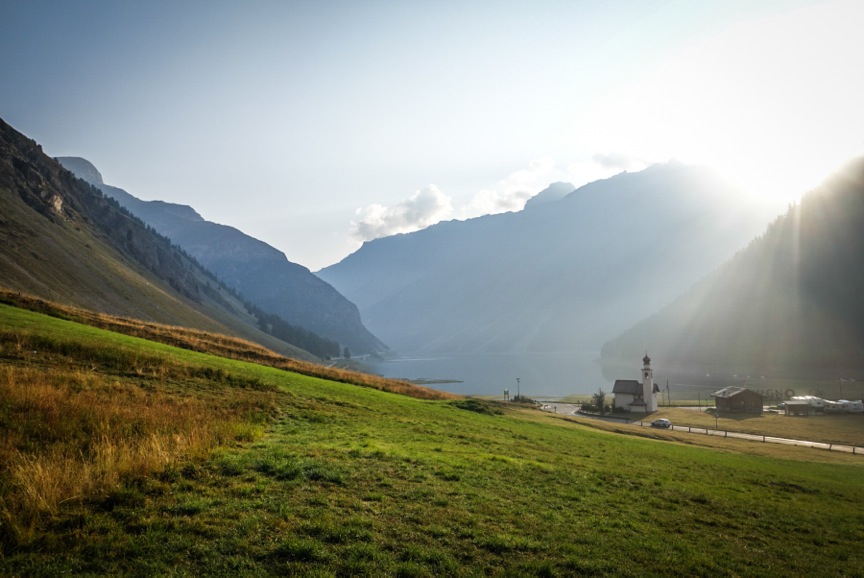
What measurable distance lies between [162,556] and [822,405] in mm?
112923

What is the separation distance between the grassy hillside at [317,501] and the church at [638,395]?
259 ft

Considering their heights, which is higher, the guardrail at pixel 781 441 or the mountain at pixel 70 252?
the mountain at pixel 70 252

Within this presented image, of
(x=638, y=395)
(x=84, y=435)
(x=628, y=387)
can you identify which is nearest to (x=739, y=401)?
(x=638, y=395)

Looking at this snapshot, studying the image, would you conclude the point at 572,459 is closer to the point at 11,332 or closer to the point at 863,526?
the point at 863,526

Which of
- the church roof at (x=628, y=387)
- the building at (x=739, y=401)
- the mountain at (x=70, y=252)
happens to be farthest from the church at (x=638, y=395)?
the mountain at (x=70, y=252)

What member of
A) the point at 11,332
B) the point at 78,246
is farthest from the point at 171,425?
the point at 78,246

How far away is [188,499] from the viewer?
922 centimetres

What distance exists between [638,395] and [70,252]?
130 m

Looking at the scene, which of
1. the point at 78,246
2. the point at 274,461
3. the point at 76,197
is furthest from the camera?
the point at 76,197

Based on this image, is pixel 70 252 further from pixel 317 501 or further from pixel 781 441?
pixel 781 441

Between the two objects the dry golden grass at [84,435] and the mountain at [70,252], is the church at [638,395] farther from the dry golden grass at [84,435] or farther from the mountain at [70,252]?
the mountain at [70,252]

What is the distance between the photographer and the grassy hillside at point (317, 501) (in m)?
7.81

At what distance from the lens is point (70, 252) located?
110 metres

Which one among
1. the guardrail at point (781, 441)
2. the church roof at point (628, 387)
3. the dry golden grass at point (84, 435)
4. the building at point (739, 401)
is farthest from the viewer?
the church roof at point (628, 387)
